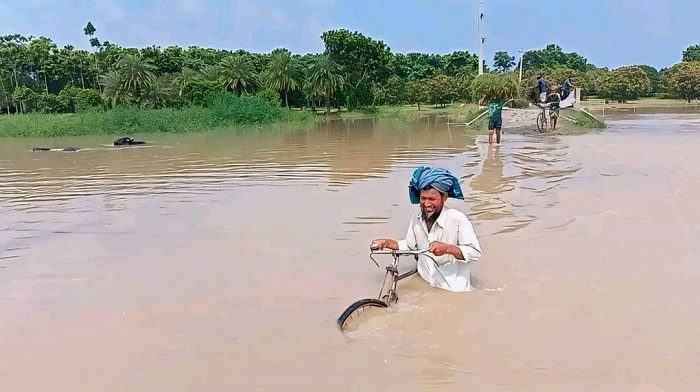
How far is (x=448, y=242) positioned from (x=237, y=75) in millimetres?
43885

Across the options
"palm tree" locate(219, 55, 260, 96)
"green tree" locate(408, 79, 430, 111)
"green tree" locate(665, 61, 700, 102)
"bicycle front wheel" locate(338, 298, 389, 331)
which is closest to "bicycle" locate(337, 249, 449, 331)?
"bicycle front wheel" locate(338, 298, 389, 331)

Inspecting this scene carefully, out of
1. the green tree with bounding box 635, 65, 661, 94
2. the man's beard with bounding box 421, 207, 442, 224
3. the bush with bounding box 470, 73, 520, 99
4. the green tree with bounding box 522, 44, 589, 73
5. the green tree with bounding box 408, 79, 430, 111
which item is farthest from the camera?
the green tree with bounding box 522, 44, 589, 73

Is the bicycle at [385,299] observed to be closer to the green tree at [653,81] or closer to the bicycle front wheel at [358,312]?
the bicycle front wheel at [358,312]

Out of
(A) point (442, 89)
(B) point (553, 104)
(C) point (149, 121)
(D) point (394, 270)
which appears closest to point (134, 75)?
(C) point (149, 121)

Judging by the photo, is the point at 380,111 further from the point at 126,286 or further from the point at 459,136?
the point at 126,286

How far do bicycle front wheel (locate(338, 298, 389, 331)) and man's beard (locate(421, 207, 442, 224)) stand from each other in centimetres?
63

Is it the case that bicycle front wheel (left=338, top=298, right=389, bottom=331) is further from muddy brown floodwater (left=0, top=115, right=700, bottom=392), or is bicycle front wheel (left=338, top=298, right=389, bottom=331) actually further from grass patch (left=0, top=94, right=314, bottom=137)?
grass patch (left=0, top=94, right=314, bottom=137)

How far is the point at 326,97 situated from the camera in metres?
49.8

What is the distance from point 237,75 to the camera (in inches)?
1821

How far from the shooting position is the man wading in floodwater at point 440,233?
4.14 m

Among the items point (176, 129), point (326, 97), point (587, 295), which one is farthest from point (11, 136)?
point (587, 295)

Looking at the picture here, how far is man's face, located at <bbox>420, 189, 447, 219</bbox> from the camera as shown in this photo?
4.18 meters

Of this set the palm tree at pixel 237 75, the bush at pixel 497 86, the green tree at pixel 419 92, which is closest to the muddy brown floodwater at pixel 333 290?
the bush at pixel 497 86

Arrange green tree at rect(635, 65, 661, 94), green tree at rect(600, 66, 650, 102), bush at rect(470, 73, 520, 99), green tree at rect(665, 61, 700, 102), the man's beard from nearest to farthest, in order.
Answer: the man's beard, bush at rect(470, 73, 520, 99), green tree at rect(665, 61, 700, 102), green tree at rect(600, 66, 650, 102), green tree at rect(635, 65, 661, 94)
